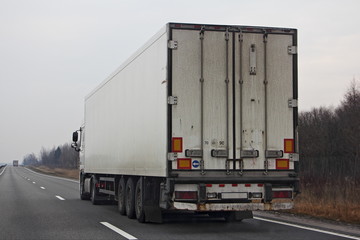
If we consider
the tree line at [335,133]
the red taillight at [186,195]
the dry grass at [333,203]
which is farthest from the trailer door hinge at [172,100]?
the tree line at [335,133]

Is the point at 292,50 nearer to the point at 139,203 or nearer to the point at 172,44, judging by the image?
the point at 172,44

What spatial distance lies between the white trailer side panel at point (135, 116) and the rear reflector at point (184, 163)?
0.94 feet

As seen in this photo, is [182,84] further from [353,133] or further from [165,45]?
[353,133]

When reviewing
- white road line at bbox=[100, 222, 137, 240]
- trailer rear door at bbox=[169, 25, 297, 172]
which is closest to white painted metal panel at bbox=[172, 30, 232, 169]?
trailer rear door at bbox=[169, 25, 297, 172]

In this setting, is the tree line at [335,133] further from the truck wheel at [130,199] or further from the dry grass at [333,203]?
the truck wheel at [130,199]

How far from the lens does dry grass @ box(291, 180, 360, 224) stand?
12741mm

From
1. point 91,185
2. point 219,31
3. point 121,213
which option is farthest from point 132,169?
point 91,185

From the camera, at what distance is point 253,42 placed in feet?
35.6

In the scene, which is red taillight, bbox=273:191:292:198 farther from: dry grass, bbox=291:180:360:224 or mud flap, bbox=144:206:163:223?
mud flap, bbox=144:206:163:223

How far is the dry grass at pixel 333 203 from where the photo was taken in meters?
12.7

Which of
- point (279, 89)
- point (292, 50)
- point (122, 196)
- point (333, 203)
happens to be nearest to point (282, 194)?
point (279, 89)

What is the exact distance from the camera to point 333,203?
572 inches

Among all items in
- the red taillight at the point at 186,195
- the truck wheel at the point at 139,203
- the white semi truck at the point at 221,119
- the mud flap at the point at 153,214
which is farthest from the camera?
the truck wheel at the point at 139,203

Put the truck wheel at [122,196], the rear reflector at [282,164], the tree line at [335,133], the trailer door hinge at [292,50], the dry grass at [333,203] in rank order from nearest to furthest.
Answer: the rear reflector at [282,164]
the trailer door hinge at [292,50]
the dry grass at [333,203]
the truck wheel at [122,196]
the tree line at [335,133]
